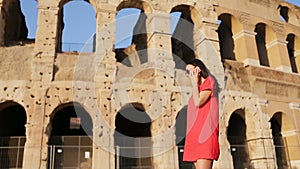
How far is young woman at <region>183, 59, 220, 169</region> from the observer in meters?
2.55

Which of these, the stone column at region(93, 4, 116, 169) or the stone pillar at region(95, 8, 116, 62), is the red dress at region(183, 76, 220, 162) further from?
the stone pillar at region(95, 8, 116, 62)

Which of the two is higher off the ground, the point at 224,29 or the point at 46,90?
the point at 224,29

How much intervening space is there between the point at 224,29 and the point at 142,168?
9.13 metres

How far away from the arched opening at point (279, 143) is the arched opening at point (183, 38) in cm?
514

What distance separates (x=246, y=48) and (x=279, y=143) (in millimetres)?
4847

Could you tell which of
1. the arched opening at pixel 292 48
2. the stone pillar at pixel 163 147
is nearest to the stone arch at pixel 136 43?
the stone pillar at pixel 163 147

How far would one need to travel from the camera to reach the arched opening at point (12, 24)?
38.8 feet

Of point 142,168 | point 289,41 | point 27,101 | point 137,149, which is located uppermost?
point 289,41

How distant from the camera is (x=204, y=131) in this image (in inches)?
102

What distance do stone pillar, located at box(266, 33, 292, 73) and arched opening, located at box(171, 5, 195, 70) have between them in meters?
4.24

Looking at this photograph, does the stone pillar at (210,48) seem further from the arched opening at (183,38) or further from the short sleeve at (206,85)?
the short sleeve at (206,85)

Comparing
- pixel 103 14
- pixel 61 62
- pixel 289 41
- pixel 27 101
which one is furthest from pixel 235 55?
pixel 27 101

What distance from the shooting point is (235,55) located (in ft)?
48.0

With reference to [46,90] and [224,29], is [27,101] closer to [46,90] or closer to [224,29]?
[46,90]
